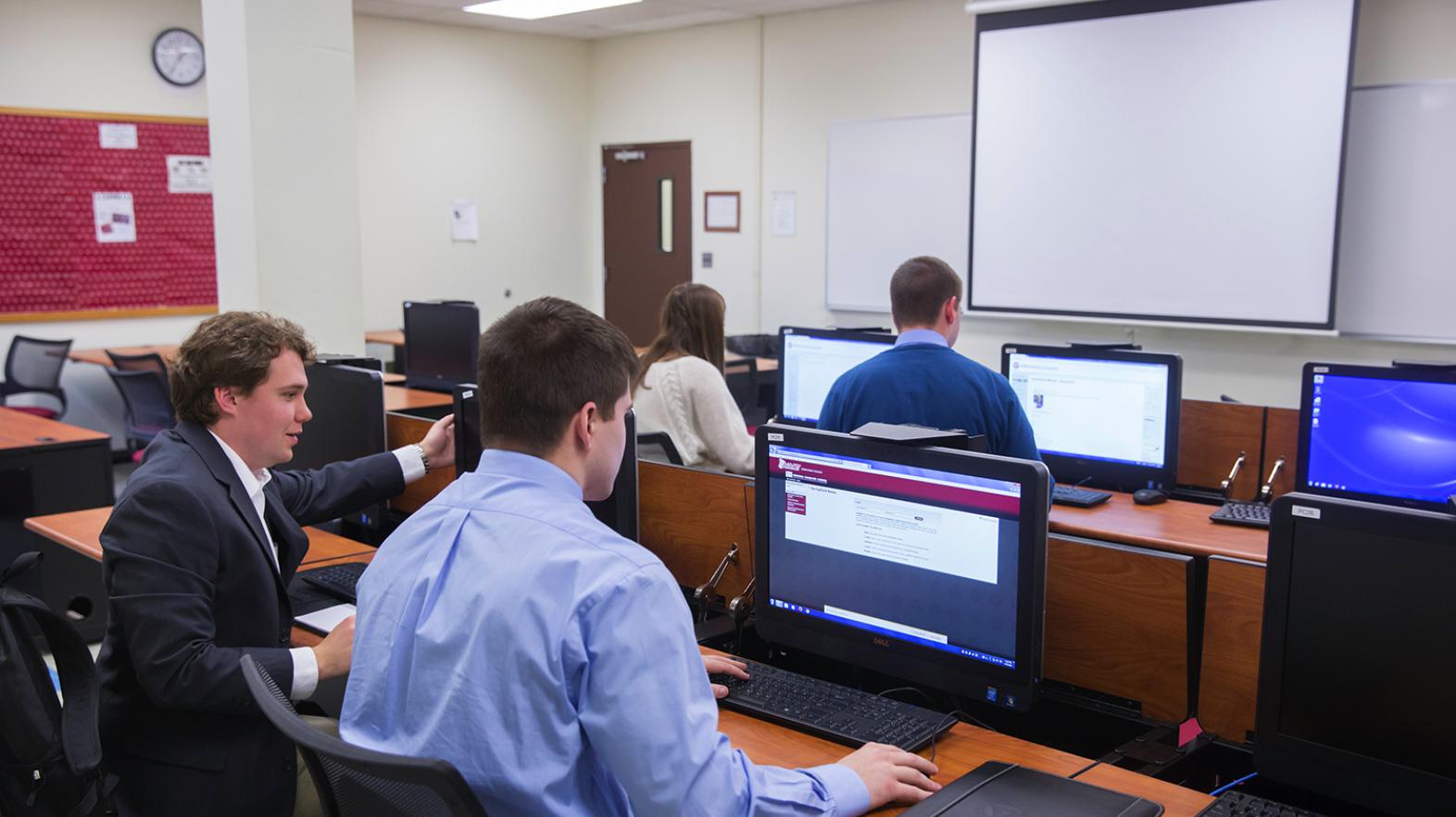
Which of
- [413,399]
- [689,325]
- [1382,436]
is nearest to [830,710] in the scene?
[1382,436]

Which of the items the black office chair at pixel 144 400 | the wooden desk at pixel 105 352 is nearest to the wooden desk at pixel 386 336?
the wooden desk at pixel 105 352

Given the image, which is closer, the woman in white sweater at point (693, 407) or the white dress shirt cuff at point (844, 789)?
the white dress shirt cuff at point (844, 789)

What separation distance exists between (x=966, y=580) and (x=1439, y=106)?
4.54 metres

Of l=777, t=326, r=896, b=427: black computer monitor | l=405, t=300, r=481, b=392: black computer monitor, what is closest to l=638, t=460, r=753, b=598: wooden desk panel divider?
l=777, t=326, r=896, b=427: black computer monitor

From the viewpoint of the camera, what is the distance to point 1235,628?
170cm

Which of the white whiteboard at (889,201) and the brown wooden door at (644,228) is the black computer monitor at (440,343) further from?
the brown wooden door at (644,228)

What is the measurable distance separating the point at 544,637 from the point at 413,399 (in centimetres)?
368

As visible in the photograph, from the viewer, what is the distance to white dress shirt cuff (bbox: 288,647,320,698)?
74.5 inches

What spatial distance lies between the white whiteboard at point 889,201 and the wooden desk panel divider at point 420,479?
4151 mm

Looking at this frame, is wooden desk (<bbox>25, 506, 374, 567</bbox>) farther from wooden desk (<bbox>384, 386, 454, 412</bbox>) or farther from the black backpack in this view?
wooden desk (<bbox>384, 386, 454, 412</bbox>)

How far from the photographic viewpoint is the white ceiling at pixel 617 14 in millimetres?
7082

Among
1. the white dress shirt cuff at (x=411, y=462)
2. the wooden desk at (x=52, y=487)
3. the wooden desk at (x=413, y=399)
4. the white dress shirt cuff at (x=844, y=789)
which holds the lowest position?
the wooden desk at (x=52, y=487)

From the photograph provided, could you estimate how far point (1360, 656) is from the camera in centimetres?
142

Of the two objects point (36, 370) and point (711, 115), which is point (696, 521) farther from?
point (711, 115)
